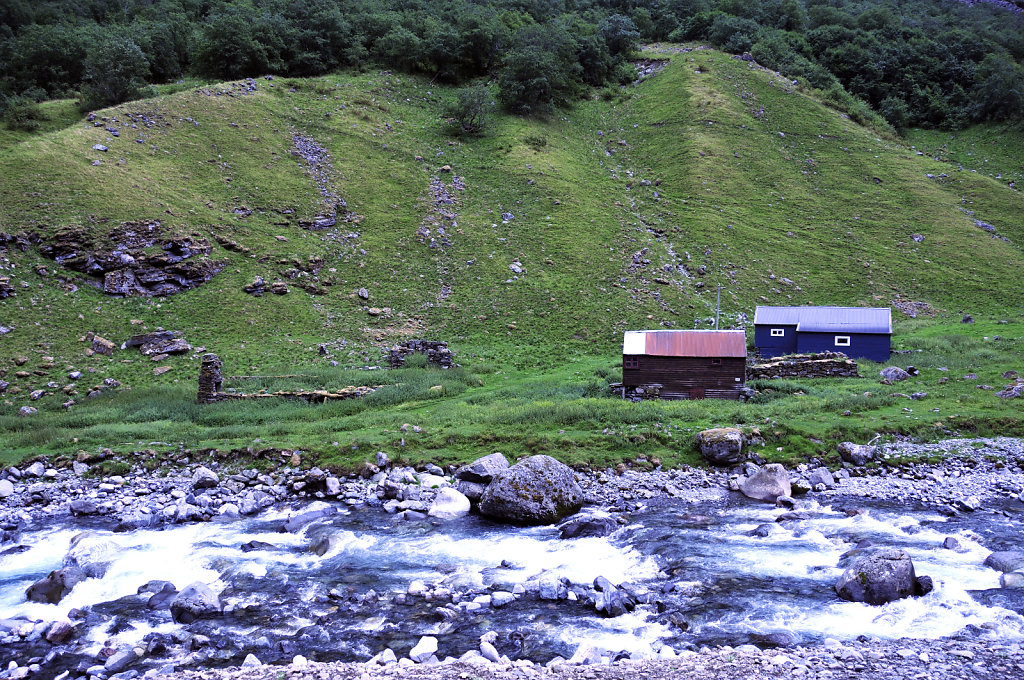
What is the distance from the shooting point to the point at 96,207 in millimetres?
44844

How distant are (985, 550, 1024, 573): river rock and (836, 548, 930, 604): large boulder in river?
2.75m

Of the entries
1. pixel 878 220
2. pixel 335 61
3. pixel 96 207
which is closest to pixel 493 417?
pixel 96 207

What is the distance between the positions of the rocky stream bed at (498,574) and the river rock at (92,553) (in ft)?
0.27

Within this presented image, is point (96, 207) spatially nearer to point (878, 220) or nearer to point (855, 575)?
point (855, 575)

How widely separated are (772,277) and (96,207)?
181ft

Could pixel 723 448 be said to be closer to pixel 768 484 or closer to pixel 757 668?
pixel 768 484

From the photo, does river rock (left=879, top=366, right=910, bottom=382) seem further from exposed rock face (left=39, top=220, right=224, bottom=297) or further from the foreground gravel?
exposed rock face (left=39, top=220, right=224, bottom=297)

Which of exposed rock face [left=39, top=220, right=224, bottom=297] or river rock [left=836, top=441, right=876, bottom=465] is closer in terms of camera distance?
river rock [left=836, top=441, right=876, bottom=465]

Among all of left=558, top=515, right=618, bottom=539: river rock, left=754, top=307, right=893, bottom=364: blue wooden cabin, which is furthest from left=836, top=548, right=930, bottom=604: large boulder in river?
left=754, top=307, right=893, bottom=364: blue wooden cabin

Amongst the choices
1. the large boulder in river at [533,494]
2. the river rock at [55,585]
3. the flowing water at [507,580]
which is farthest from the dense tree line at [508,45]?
the large boulder in river at [533,494]

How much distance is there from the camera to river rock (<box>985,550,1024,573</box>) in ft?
50.5

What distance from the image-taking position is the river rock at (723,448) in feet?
76.7

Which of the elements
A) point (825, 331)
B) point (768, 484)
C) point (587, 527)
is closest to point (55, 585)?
point (587, 527)

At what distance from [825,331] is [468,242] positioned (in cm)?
2993
